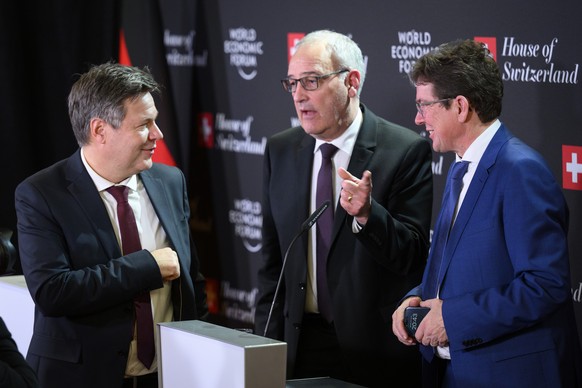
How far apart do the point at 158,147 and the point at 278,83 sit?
907 millimetres

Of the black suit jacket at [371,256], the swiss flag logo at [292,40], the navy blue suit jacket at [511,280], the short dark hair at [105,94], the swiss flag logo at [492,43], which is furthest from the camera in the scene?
the swiss flag logo at [292,40]

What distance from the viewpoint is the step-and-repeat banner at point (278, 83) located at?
3697 mm

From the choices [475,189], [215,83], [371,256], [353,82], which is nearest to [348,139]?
[353,82]

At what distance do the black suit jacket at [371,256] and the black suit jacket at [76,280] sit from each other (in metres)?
0.62

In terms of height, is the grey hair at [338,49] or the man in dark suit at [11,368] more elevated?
the grey hair at [338,49]

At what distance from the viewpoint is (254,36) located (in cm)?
516

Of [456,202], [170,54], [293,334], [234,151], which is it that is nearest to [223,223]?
[234,151]

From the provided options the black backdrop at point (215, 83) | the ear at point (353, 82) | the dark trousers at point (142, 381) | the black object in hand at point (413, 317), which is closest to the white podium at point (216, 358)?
the dark trousers at point (142, 381)

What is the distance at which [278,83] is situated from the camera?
199 inches

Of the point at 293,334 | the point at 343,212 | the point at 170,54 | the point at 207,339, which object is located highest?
the point at 170,54

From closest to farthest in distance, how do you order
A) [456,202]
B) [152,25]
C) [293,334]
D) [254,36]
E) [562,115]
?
1. [456,202]
2. [293,334]
3. [562,115]
4. [254,36]
5. [152,25]

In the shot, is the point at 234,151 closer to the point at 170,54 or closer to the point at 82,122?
the point at 170,54

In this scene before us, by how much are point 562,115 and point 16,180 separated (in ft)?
10.1

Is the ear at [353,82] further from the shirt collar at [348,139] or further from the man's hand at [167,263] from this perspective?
the man's hand at [167,263]
